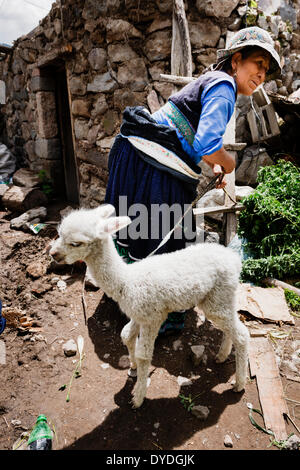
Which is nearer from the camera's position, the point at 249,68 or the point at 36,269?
the point at 249,68

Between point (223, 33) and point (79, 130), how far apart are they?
282 centimetres

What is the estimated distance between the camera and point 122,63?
4.30 metres

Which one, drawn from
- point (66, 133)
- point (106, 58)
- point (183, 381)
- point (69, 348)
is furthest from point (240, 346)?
point (66, 133)

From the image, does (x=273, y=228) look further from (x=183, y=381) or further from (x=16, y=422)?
(x=16, y=422)

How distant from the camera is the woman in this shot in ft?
6.25

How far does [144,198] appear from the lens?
93.6 inches

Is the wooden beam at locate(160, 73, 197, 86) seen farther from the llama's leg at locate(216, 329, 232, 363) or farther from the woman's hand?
the llama's leg at locate(216, 329, 232, 363)

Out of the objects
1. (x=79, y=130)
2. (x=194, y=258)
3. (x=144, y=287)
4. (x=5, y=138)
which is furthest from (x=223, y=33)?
(x=5, y=138)

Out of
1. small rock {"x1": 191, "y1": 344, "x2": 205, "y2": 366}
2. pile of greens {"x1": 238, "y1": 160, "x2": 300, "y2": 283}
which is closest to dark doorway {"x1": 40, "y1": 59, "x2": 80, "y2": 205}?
pile of greens {"x1": 238, "y1": 160, "x2": 300, "y2": 283}

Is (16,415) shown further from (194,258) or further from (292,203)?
(292,203)

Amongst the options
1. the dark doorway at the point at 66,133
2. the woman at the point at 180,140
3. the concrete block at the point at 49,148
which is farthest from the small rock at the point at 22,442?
the concrete block at the point at 49,148

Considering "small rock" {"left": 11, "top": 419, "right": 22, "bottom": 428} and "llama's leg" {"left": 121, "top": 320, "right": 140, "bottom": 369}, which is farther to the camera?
"llama's leg" {"left": 121, "top": 320, "right": 140, "bottom": 369}

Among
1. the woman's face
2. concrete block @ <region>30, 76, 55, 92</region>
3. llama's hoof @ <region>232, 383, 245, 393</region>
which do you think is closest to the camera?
the woman's face

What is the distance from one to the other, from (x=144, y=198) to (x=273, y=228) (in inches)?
75.0
